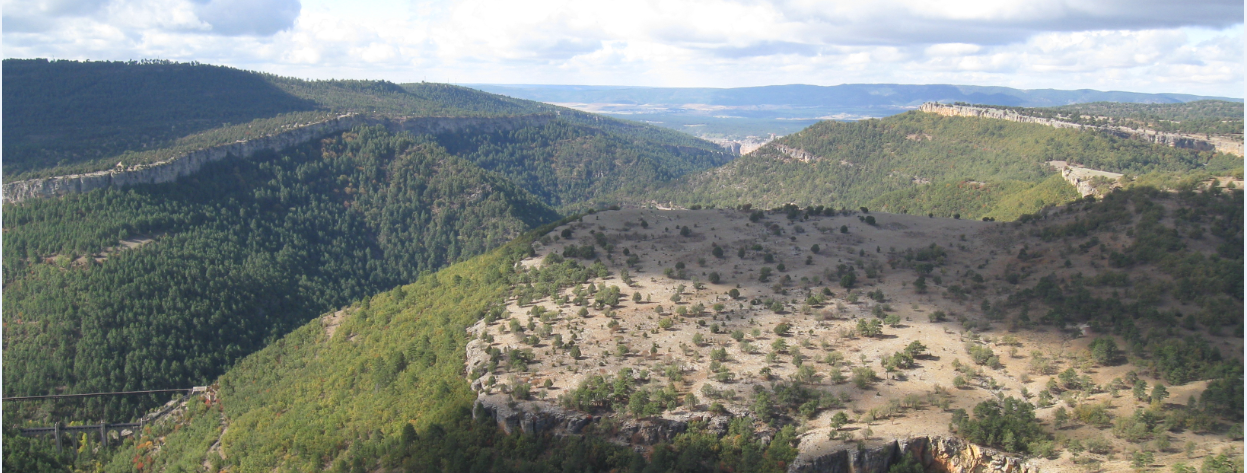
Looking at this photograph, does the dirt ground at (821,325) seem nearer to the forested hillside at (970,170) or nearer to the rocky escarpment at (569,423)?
the rocky escarpment at (569,423)

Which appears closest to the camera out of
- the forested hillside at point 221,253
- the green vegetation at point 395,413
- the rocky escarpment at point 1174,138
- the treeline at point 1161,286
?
the green vegetation at point 395,413

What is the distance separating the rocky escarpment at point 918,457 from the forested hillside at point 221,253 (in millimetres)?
73658

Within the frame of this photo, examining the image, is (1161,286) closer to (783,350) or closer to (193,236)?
(783,350)

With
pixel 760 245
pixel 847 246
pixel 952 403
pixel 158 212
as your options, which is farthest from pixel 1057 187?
pixel 158 212

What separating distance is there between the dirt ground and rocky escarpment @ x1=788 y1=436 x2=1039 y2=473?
835 millimetres

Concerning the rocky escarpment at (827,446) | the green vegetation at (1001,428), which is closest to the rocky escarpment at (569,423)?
the rocky escarpment at (827,446)

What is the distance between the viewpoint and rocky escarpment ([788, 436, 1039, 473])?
4000cm

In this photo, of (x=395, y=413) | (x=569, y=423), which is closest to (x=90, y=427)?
(x=395, y=413)

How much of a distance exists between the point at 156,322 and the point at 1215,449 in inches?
3920

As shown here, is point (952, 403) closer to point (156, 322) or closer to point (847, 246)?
point (847, 246)

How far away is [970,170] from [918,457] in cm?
14669

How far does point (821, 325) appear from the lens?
6034cm

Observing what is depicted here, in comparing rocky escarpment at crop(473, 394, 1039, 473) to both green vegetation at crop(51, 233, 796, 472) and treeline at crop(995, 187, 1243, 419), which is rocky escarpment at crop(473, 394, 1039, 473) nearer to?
green vegetation at crop(51, 233, 796, 472)

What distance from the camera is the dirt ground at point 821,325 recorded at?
45.8 m
